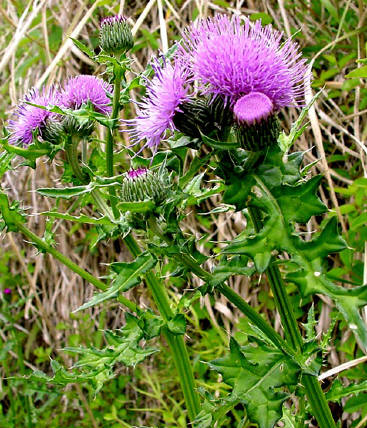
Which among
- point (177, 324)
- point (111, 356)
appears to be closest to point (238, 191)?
point (177, 324)

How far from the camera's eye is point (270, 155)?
138 centimetres

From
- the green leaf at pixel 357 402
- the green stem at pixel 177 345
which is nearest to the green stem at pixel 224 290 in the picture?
the green stem at pixel 177 345

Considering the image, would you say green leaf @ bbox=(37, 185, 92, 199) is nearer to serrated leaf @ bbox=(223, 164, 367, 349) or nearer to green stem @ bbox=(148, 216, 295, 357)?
green stem @ bbox=(148, 216, 295, 357)

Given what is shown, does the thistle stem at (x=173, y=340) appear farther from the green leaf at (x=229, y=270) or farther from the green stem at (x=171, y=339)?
the green leaf at (x=229, y=270)

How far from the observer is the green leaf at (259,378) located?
1277 millimetres

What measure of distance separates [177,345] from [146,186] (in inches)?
23.6

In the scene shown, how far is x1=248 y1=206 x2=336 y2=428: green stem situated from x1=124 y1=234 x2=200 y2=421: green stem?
45 centimetres

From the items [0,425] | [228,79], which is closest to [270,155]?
[228,79]

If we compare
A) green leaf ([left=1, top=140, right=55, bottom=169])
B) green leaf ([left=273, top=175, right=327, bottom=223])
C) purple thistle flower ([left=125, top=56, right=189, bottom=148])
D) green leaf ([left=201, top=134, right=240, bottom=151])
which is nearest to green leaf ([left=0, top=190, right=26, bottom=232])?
green leaf ([left=1, top=140, right=55, bottom=169])

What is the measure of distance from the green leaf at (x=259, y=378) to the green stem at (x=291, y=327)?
0.13m

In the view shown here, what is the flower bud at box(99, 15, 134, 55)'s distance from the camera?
1.92 metres

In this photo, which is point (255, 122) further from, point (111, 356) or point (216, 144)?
point (111, 356)

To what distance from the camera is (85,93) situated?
2.03m

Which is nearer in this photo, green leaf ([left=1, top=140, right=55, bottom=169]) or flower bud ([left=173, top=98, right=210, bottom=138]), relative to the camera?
flower bud ([left=173, top=98, right=210, bottom=138])
